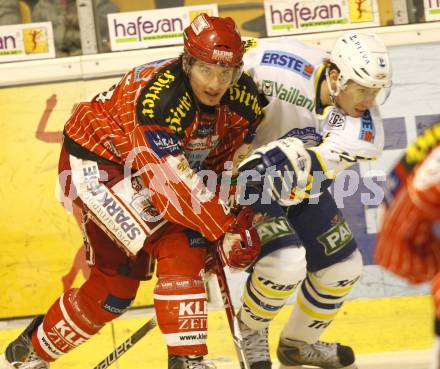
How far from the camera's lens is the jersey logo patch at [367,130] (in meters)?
3.55

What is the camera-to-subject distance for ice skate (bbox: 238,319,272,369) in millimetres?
4012

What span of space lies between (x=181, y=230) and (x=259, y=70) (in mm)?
658

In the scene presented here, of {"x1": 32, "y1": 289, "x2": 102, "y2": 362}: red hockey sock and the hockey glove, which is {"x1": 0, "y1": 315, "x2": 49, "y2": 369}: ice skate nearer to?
{"x1": 32, "y1": 289, "x2": 102, "y2": 362}: red hockey sock

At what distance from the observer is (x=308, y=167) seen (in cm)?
345

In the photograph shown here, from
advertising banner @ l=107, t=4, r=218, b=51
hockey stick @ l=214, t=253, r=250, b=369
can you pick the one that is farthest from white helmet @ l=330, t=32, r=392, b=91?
advertising banner @ l=107, t=4, r=218, b=51

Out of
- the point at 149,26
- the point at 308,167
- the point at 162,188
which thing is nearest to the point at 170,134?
the point at 162,188

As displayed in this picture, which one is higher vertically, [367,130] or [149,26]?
[149,26]

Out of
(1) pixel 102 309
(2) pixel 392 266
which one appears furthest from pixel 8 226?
(2) pixel 392 266

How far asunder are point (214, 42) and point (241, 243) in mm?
652

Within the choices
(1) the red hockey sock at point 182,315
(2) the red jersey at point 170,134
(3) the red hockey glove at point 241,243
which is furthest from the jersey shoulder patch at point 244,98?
(1) the red hockey sock at point 182,315

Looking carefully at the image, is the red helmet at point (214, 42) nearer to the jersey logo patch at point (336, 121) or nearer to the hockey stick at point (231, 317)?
the jersey logo patch at point (336, 121)

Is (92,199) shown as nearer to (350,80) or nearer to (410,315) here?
(350,80)

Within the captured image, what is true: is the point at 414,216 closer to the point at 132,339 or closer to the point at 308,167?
the point at 308,167

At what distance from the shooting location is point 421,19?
4938 mm
